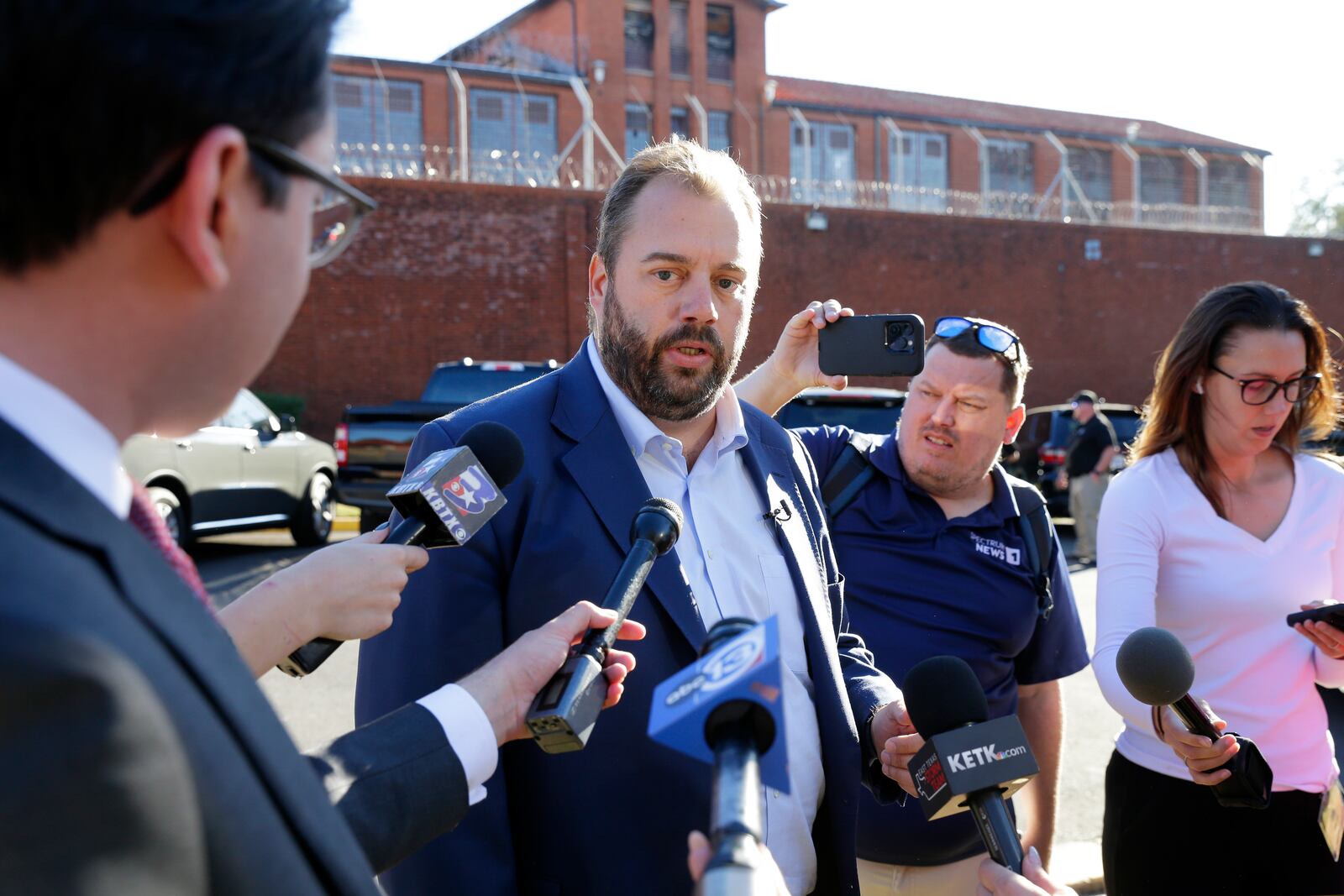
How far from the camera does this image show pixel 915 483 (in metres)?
3.57

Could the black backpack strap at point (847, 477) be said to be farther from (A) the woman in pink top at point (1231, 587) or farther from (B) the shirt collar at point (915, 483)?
(A) the woman in pink top at point (1231, 587)

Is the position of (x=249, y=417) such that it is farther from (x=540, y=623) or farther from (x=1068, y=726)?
(x=540, y=623)

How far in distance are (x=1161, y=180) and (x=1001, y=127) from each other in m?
6.32

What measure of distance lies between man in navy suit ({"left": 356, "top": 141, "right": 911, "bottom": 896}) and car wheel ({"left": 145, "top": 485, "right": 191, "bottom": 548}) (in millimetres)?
8293

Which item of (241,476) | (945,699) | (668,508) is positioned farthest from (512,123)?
(945,699)

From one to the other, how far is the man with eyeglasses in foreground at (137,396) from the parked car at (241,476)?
8.88m

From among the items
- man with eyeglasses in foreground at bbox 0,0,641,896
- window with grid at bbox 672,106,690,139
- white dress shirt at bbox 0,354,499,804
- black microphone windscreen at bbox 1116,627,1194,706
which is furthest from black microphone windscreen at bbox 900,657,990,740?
window with grid at bbox 672,106,690,139

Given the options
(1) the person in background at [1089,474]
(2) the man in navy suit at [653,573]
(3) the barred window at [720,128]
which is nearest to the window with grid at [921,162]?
(3) the barred window at [720,128]

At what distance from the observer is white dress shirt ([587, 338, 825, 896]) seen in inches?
88.5

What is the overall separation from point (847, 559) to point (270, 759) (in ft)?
8.50

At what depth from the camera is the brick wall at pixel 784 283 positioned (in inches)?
829

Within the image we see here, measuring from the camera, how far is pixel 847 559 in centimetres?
343

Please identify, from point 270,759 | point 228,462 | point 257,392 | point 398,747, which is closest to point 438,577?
point 398,747

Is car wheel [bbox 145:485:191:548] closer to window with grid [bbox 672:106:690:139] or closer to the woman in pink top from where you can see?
the woman in pink top
